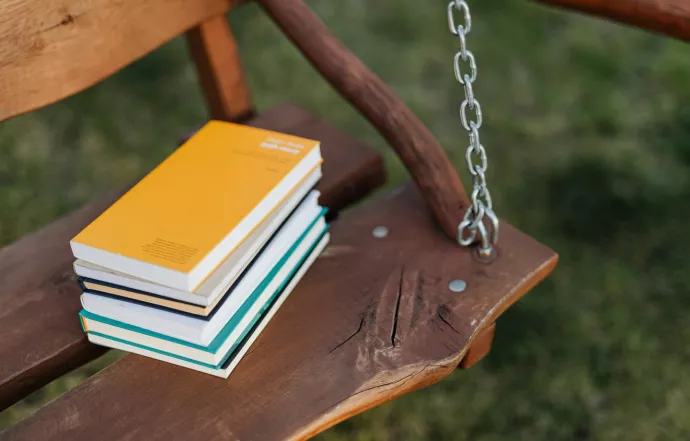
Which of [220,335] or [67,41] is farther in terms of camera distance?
[67,41]

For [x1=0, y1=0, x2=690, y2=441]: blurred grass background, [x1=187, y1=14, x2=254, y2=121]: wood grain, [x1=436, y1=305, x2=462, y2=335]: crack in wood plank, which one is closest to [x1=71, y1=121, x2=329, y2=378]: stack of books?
[x1=436, y1=305, x2=462, y2=335]: crack in wood plank

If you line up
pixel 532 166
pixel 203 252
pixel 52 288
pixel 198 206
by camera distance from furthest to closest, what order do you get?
1. pixel 532 166
2. pixel 52 288
3. pixel 198 206
4. pixel 203 252

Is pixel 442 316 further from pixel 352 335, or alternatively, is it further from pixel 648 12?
pixel 648 12

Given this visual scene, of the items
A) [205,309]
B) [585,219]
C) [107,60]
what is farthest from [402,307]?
[585,219]

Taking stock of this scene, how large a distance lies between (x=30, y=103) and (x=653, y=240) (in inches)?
70.1

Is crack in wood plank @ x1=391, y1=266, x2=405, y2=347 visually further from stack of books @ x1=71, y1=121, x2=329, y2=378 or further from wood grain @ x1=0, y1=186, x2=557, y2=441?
stack of books @ x1=71, y1=121, x2=329, y2=378

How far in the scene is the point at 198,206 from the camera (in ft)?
3.53

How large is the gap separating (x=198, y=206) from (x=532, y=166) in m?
1.61

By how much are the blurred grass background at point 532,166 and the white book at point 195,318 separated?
84 cm

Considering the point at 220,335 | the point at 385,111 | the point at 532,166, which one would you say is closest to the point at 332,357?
the point at 220,335

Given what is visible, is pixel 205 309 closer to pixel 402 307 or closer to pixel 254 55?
pixel 402 307

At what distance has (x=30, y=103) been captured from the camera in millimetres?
1264

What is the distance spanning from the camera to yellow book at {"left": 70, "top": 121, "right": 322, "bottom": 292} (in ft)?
3.18

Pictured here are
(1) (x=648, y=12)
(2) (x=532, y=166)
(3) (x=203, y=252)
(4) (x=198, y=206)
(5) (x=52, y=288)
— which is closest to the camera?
(3) (x=203, y=252)
